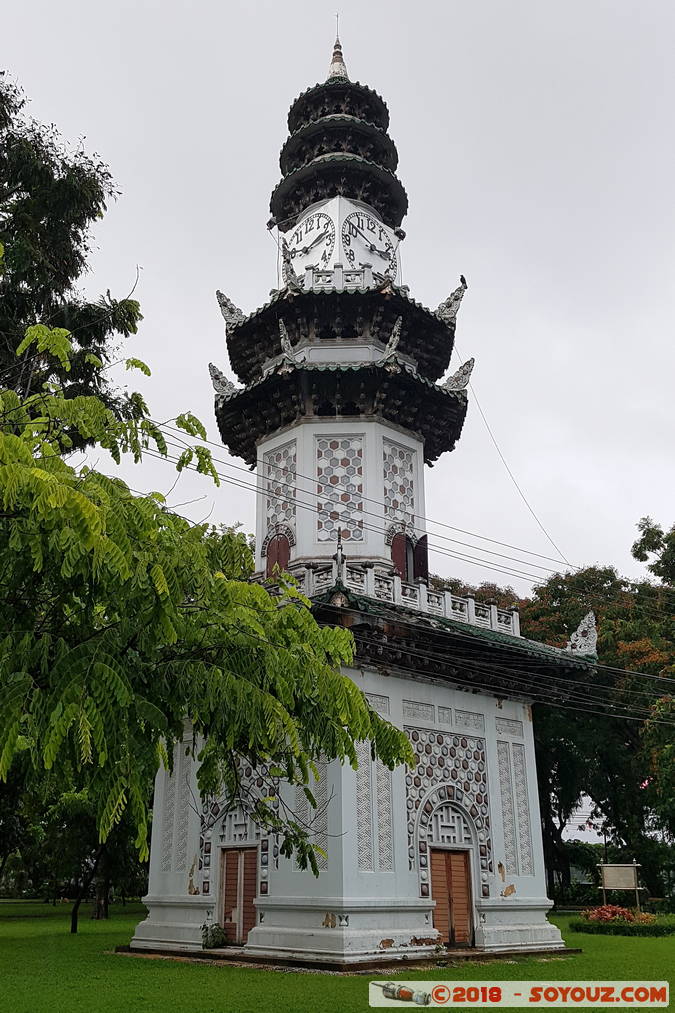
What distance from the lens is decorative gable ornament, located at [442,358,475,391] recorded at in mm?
22953

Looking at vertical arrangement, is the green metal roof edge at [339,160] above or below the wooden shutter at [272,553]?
above

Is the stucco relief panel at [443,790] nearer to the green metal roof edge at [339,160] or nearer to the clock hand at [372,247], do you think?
the clock hand at [372,247]

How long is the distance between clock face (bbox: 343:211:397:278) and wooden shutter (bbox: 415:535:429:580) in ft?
25.4

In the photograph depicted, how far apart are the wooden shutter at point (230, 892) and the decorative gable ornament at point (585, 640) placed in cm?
954

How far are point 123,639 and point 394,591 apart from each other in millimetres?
12171

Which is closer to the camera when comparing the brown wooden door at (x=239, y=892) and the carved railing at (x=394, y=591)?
the brown wooden door at (x=239, y=892)

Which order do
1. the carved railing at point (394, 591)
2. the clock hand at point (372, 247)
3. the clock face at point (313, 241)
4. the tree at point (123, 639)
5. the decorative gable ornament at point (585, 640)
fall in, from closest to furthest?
the tree at point (123, 639)
the carved railing at point (394, 591)
the decorative gable ornament at point (585, 640)
the clock face at point (313, 241)
the clock hand at point (372, 247)

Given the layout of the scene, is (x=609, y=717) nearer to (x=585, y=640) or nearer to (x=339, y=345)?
(x=585, y=640)

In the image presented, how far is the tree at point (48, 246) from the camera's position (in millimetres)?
14562

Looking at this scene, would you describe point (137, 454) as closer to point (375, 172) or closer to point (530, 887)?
point (530, 887)

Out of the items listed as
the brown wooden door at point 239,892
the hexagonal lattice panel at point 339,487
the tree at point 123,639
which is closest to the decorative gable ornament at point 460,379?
the hexagonal lattice panel at point 339,487

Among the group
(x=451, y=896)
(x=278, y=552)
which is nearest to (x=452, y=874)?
(x=451, y=896)

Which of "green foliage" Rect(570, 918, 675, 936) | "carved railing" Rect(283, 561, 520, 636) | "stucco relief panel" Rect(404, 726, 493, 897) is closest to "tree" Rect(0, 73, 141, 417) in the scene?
A: "carved railing" Rect(283, 561, 520, 636)

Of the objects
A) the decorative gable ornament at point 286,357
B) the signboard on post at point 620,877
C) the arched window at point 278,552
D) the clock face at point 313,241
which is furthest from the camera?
the signboard on post at point 620,877
